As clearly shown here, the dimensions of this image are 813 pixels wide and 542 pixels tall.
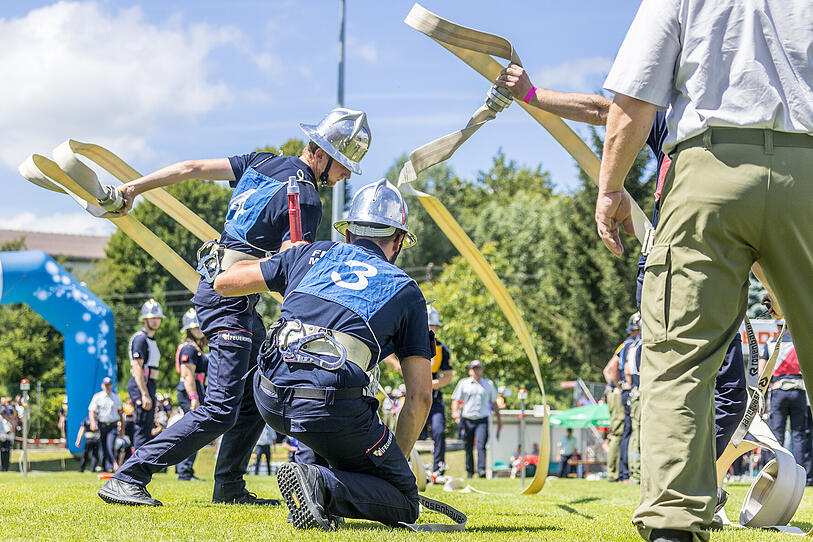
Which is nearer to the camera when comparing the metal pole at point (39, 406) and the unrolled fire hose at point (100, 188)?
the unrolled fire hose at point (100, 188)

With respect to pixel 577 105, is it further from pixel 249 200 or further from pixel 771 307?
pixel 249 200

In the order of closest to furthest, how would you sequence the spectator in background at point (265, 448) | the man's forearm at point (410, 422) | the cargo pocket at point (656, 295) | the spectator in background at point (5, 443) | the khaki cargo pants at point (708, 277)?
1. the khaki cargo pants at point (708, 277)
2. the cargo pocket at point (656, 295)
3. the man's forearm at point (410, 422)
4. the spectator in background at point (265, 448)
5. the spectator in background at point (5, 443)

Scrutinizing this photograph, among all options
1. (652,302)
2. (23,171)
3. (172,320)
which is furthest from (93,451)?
(172,320)

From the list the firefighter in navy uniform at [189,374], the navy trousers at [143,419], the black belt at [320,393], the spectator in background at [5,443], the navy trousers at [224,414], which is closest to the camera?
the black belt at [320,393]

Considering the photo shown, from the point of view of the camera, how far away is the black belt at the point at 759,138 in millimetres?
3115

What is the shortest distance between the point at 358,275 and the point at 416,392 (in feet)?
2.04

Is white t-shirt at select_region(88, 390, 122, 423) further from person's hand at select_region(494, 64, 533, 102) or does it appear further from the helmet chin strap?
person's hand at select_region(494, 64, 533, 102)

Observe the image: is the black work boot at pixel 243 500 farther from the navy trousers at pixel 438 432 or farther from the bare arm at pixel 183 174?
the navy trousers at pixel 438 432

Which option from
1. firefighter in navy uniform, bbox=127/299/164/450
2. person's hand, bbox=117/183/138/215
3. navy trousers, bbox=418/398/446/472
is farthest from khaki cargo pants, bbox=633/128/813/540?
navy trousers, bbox=418/398/446/472

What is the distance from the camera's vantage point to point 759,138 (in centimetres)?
312

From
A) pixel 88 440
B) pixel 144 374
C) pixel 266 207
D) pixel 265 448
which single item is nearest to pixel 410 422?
pixel 266 207

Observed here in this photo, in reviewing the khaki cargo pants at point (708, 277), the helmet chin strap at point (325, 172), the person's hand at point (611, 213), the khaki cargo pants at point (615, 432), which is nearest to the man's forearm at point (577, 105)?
→ the person's hand at point (611, 213)

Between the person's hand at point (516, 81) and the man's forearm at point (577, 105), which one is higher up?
the person's hand at point (516, 81)

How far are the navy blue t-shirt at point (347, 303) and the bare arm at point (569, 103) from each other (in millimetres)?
1100
